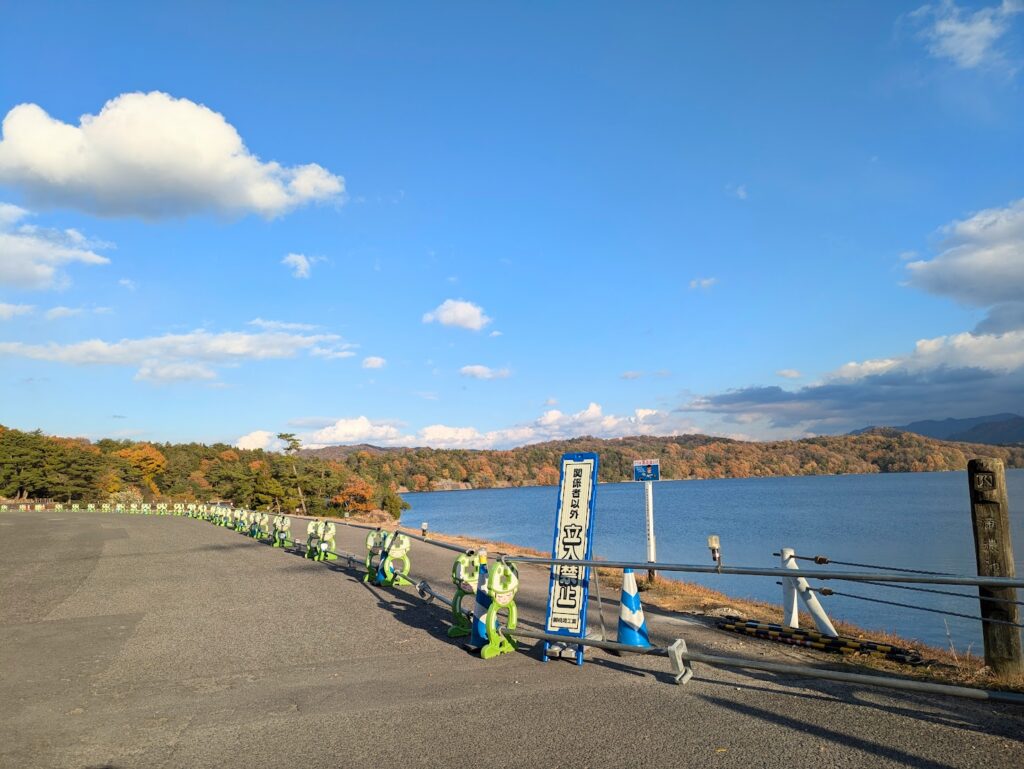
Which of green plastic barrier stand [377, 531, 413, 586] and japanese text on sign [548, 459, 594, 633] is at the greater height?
japanese text on sign [548, 459, 594, 633]

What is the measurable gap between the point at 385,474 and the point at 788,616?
143m

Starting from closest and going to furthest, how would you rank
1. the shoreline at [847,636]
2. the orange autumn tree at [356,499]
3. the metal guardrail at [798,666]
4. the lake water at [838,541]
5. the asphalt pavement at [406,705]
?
1. the asphalt pavement at [406,705]
2. the metal guardrail at [798,666]
3. the shoreline at [847,636]
4. the lake water at [838,541]
5. the orange autumn tree at [356,499]

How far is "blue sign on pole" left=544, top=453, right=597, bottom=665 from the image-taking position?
727cm

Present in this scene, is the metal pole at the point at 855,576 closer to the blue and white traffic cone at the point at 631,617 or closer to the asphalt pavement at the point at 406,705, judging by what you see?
the blue and white traffic cone at the point at 631,617

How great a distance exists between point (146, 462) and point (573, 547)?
349ft

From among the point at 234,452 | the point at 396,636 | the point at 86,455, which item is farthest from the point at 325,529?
the point at 234,452

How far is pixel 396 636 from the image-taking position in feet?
29.2

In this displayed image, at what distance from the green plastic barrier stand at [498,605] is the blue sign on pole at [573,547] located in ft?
1.64

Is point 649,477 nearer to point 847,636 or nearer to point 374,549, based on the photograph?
point 847,636

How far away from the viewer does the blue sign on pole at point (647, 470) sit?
1345 cm

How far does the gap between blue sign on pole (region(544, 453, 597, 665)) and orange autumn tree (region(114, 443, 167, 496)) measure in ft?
327

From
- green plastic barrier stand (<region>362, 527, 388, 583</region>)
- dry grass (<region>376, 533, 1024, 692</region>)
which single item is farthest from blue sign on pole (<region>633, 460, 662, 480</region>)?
green plastic barrier stand (<region>362, 527, 388, 583</region>)

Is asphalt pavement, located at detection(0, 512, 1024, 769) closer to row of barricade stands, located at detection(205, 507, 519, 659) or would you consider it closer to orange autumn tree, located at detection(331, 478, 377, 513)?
row of barricade stands, located at detection(205, 507, 519, 659)

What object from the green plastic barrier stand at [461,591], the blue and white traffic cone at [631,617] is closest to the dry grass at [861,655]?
the blue and white traffic cone at [631,617]
